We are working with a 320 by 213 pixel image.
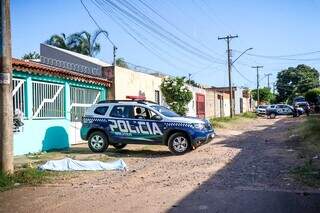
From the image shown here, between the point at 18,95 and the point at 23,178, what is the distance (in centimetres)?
606

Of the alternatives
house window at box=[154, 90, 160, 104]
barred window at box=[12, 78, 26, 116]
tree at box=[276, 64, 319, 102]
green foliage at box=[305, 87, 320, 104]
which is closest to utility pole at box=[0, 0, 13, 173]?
barred window at box=[12, 78, 26, 116]

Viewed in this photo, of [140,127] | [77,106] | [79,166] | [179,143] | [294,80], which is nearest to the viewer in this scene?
[79,166]

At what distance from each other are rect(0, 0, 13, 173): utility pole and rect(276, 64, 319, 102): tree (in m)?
97.9

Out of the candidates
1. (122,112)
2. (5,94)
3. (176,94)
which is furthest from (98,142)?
(176,94)

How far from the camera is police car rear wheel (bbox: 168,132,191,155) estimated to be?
52.3 ft

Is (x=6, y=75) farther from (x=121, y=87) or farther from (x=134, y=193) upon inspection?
(x=121, y=87)

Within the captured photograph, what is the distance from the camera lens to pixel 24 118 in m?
16.5

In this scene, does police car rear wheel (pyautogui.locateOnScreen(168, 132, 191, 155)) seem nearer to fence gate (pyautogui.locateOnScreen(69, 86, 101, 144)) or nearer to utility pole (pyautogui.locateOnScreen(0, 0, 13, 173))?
fence gate (pyautogui.locateOnScreen(69, 86, 101, 144))

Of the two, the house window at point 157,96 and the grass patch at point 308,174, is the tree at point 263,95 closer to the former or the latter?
the house window at point 157,96

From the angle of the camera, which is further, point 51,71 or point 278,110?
point 278,110

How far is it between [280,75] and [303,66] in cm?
683

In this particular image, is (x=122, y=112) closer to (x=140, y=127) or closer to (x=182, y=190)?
(x=140, y=127)

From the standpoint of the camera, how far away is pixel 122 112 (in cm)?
1686

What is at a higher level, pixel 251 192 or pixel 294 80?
pixel 294 80
